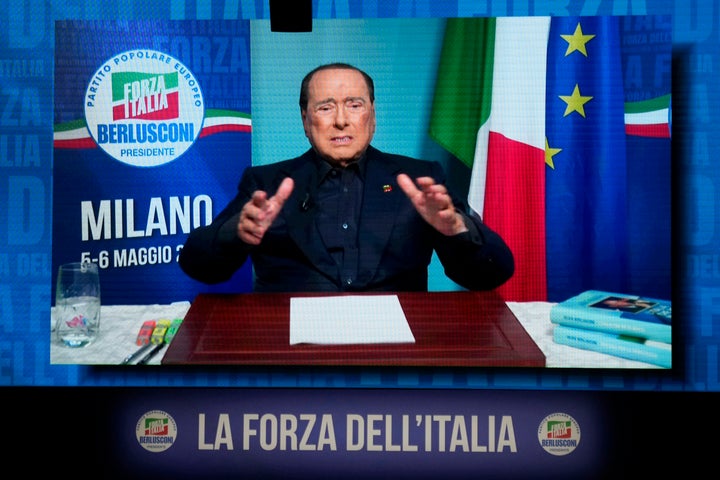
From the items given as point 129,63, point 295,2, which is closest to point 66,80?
point 129,63

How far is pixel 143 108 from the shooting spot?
7.13 ft

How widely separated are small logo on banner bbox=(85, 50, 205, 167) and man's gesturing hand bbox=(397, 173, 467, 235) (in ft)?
2.22

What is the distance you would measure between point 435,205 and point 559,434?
80 cm

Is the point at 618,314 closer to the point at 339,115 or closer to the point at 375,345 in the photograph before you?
the point at 375,345

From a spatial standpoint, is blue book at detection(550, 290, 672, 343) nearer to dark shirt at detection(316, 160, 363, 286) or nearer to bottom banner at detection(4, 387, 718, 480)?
bottom banner at detection(4, 387, 718, 480)

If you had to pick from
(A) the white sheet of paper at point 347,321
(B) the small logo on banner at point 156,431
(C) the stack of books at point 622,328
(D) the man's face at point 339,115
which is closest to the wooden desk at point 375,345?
(A) the white sheet of paper at point 347,321

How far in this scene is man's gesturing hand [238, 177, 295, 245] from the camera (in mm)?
2158

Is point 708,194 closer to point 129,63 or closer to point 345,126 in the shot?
point 345,126

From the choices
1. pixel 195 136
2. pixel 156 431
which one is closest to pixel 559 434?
pixel 156 431

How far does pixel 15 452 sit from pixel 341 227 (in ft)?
4.16

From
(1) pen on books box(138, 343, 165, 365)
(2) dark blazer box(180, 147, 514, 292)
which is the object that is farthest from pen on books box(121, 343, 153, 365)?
(2) dark blazer box(180, 147, 514, 292)

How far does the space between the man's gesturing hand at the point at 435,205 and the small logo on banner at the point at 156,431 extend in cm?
102

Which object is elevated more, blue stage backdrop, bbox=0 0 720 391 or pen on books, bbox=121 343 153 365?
blue stage backdrop, bbox=0 0 720 391

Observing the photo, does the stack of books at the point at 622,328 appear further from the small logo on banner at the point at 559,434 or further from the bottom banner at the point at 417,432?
the small logo on banner at the point at 559,434
